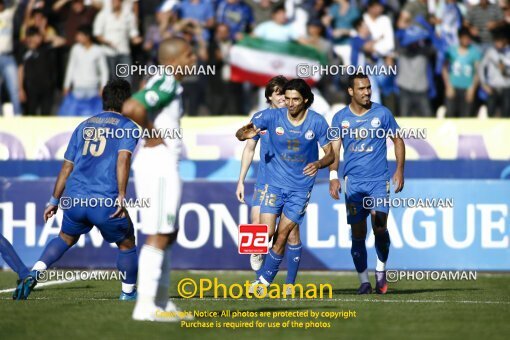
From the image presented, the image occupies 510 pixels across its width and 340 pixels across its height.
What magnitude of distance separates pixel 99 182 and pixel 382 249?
12.1ft

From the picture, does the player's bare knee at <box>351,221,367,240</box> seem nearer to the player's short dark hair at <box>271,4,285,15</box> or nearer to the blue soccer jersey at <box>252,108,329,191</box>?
the blue soccer jersey at <box>252,108,329,191</box>

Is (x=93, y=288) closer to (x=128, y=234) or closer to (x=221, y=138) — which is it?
(x=128, y=234)

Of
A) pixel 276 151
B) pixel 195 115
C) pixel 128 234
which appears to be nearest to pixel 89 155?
pixel 128 234

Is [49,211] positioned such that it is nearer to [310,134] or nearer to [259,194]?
[259,194]

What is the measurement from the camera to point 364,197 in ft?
47.6

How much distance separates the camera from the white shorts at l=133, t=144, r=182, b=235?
406 inches

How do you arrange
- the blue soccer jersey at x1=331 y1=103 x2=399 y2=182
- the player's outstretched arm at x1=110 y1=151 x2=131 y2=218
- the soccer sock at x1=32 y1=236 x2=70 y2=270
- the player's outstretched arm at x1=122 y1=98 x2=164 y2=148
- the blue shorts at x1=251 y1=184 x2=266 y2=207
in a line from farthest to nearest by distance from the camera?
the blue soccer jersey at x1=331 y1=103 x2=399 y2=182 → the blue shorts at x1=251 y1=184 x2=266 y2=207 → the soccer sock at x1=32 y1=236 x2=70 y2=270 → the player's outstretched arm at x1=110 y1=151 x2=131 y2=218 → the player's outstretched arm at x1=122 y1=98 x2=164 y2=148

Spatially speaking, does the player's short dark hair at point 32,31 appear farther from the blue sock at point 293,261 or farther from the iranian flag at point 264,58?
the blue sock at point 293,261

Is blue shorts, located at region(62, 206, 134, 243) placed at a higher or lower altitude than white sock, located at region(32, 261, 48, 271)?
higher

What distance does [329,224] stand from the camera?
17.7 m

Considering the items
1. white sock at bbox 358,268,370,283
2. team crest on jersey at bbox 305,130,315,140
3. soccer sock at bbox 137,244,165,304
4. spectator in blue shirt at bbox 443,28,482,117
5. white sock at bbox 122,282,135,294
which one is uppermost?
spectator in blue shirt at bbox 443,28,482,117

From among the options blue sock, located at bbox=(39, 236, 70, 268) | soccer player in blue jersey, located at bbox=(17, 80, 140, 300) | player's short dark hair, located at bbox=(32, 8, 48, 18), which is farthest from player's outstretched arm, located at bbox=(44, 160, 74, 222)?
player's short dark hair, located at bbox=(32, 8, 48, 18)

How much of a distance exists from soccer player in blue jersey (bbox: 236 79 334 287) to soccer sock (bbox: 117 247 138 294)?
164 cm

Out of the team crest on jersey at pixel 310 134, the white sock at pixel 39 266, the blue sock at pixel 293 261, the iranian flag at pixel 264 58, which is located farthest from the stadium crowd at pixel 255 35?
the white sock at pixel 39 266
